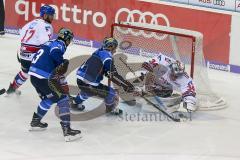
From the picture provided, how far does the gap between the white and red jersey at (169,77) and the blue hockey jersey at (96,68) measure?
590 mm

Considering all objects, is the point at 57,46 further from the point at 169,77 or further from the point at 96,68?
the point at 169,77

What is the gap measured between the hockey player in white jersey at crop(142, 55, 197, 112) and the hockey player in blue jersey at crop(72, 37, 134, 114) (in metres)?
0.33

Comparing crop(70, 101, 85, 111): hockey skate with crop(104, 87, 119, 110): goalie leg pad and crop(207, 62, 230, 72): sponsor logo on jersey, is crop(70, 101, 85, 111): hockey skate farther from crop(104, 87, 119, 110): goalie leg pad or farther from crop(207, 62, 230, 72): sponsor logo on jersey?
crop(207, 62, 230, 72): sponsor logo on jersey

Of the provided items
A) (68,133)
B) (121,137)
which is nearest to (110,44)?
(121,137)

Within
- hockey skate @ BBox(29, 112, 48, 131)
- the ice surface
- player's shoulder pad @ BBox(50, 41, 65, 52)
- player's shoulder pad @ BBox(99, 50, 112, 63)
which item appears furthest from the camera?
player's shoulder pad @ BBox(99, 50, 112, 63)

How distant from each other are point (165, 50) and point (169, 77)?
543 millimetres

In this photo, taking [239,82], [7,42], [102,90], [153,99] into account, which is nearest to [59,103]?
[102,90]

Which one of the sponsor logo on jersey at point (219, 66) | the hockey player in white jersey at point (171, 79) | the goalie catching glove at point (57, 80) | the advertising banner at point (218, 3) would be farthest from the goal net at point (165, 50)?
the advertising banner at point (218, 3)

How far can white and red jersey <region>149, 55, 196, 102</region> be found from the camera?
713cm

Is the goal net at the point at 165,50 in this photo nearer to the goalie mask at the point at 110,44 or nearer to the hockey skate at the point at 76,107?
the hockey skate at the point at 76,107

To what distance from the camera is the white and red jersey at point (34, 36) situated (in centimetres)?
716

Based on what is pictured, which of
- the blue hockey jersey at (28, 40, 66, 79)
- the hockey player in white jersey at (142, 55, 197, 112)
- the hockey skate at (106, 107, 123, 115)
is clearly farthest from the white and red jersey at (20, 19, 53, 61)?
Answer: the hockey player in white jersey at (142, 55, 197, 112)

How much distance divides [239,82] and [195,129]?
2.11 metres

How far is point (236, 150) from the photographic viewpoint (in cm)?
624
